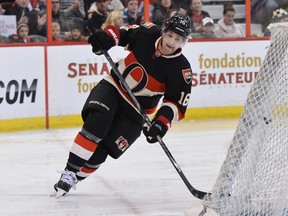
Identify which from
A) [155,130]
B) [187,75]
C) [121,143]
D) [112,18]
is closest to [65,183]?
[121,143]

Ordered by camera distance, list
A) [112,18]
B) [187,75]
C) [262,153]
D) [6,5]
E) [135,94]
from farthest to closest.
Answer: [112,18], [6,5], [135,94], [187,75], [262,153]

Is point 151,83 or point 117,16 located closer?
point 151,83

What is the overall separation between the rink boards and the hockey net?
3.28 metres

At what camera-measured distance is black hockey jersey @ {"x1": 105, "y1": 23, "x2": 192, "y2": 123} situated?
3.94 meters

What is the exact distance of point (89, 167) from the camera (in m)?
4.10

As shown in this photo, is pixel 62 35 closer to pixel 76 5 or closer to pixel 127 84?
pixel 76 5

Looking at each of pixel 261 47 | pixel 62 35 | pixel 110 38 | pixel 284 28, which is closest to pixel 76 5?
pixel 62 35

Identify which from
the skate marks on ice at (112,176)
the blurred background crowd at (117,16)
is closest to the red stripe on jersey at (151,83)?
the skate marks on ice at (112,176)

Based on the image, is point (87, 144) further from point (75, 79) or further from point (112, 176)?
point (75, 79)

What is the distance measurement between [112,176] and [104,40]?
1.03 m

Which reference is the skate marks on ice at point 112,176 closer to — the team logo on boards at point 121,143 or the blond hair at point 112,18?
the team logo on boards at point 121,143

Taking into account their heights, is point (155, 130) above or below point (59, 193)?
above

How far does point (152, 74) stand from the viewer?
13.1 ft

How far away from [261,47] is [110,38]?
362 cm
